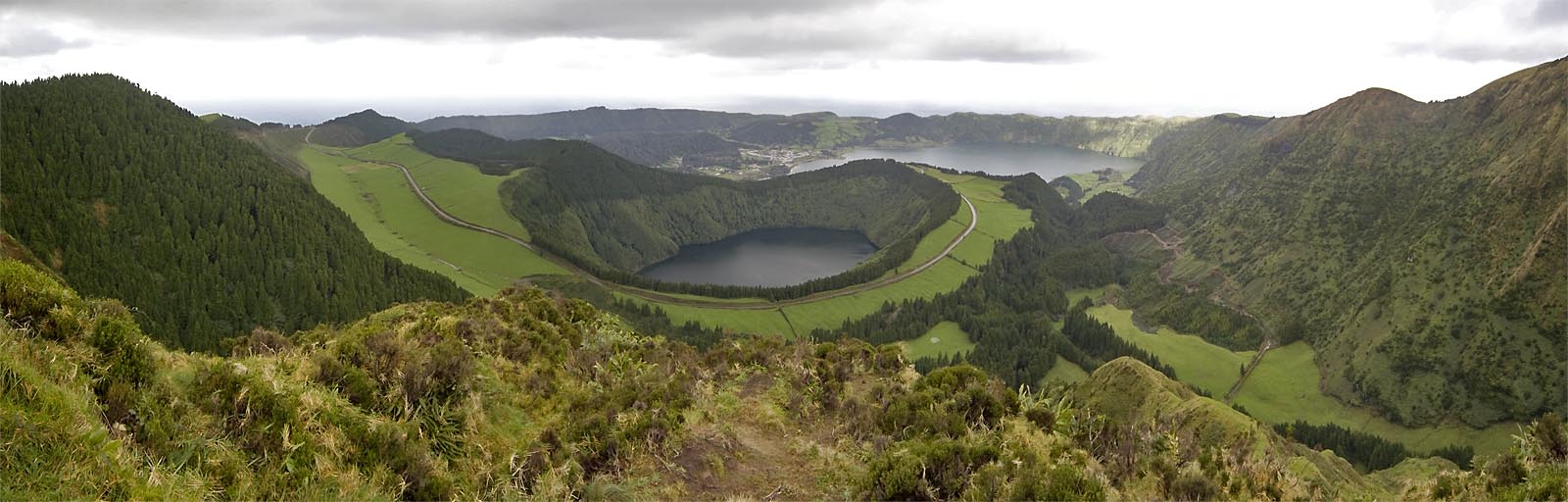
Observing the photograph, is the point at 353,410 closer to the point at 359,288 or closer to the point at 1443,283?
the point at 359,288

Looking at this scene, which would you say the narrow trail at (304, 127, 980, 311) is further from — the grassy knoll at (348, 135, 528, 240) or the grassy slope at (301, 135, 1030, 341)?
the grassy knoll at (348, 135, 528, 240)

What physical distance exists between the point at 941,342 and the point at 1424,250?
77602 millimetres

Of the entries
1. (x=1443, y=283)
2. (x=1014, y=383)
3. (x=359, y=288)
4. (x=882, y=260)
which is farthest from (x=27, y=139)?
(x=1443, y=283)

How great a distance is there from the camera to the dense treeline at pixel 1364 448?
69.7 meters

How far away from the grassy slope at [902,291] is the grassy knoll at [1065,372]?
3576 cm

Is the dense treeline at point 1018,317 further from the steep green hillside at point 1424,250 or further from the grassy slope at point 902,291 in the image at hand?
the steep green hillside at point 1424,250

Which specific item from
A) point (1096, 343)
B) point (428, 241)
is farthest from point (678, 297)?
point (1096, 343)

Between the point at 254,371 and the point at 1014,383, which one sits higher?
the point at 254,371

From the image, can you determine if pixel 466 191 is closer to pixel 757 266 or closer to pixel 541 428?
pixel 757 266

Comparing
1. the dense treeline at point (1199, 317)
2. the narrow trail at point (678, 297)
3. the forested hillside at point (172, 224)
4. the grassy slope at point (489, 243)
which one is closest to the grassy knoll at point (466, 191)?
the grassy slope at point (489, 243)

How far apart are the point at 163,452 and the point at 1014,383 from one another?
89668 mm

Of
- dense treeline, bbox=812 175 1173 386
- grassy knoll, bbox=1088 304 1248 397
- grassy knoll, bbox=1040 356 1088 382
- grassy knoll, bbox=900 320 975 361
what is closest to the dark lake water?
dense treeline, bbox=812 175 1173 386

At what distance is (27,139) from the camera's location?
6869cm

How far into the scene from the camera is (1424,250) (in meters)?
100
